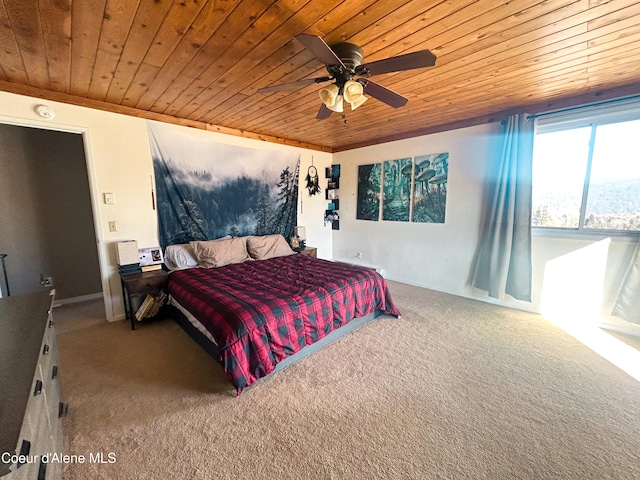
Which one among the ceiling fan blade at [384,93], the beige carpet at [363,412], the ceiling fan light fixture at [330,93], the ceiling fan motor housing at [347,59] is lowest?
the beige carpet at [363,412]

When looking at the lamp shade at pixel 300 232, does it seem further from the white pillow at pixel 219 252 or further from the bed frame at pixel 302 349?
the bed frame at pixel 302 349

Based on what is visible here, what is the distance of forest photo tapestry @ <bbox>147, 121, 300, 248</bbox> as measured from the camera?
10.5 ft

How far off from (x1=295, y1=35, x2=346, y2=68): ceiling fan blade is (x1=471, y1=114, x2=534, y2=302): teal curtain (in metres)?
2.57

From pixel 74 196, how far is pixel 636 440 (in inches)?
218

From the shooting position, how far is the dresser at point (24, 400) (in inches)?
24.4

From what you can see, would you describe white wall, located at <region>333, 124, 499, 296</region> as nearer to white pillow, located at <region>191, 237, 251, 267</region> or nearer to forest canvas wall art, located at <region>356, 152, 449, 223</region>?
forest canvas wall art, located at <region>356, 152, 449, 223</region>

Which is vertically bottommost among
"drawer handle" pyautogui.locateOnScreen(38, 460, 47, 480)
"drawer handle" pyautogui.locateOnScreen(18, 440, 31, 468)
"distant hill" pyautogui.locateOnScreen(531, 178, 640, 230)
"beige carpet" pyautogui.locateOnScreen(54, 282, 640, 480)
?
"beige carpet" pyautogui.locateOnScreen(54, 282, 640, 480)

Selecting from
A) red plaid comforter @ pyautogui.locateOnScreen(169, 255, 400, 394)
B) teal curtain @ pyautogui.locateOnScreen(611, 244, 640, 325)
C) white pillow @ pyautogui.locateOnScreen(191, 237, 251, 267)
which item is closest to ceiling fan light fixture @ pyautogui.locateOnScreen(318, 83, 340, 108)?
red plaid comforter @ pyautogui.locateOnScreen(169, 255, 400, 394)

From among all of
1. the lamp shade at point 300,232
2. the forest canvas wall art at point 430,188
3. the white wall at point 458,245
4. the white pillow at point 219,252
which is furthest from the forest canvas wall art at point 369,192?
the white pillow at point 219,252

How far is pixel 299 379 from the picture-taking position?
79.0 inches

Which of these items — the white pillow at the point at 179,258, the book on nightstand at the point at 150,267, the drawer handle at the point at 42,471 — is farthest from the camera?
the white pillow at the point at 179,258

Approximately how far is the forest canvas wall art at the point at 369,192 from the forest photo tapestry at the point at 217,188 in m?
1.14

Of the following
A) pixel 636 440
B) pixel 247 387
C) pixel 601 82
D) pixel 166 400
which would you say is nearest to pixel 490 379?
pixel 636 440

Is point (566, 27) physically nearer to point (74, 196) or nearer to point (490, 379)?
point (490, 379)
